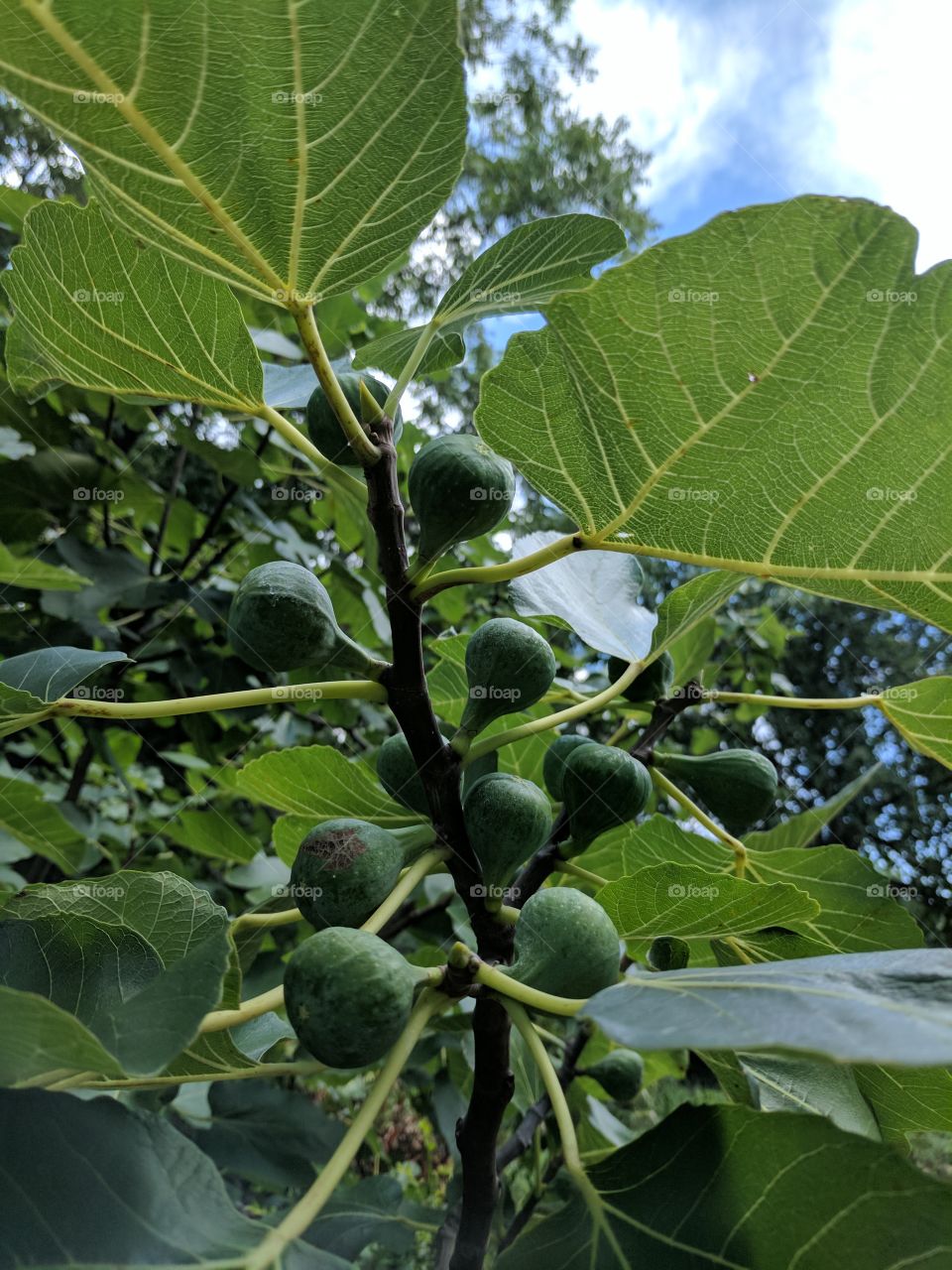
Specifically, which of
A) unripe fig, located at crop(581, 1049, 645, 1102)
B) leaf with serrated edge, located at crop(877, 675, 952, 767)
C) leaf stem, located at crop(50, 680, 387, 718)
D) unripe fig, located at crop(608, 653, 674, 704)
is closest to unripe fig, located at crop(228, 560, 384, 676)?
leaf stem, located at crop(50, 680, 387, 718)

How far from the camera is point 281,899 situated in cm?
104

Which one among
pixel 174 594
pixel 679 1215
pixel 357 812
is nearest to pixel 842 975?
pixel 679 1215

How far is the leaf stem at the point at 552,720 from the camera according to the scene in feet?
2.65

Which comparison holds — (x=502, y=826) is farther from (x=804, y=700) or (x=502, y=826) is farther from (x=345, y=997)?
(x=804, y=700)

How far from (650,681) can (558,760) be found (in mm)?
186

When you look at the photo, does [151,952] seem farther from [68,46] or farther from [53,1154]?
[68,46]

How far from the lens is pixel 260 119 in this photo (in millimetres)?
643

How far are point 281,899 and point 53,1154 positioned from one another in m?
0.50

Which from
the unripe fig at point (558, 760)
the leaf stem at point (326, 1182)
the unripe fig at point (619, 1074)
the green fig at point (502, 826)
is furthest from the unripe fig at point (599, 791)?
the unripe fig at point (619, 1074)

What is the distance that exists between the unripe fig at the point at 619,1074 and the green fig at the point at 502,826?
0.86 meters

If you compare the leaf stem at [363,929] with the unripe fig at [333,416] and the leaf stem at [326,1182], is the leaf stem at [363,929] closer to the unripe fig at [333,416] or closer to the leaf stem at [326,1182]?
the leaf stem at [326,1182]

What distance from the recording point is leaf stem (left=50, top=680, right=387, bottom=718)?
2.35ft

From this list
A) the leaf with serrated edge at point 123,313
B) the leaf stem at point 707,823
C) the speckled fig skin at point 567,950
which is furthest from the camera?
the leaf stem at point 707,823

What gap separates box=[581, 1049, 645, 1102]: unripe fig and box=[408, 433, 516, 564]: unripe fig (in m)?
1.08
